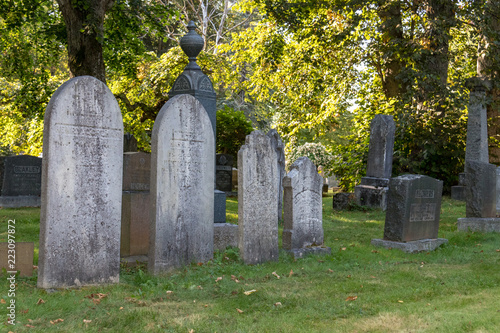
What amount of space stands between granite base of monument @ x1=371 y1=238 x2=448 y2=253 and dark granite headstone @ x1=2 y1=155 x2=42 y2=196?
945cm

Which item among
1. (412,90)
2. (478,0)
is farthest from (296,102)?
(478,0)

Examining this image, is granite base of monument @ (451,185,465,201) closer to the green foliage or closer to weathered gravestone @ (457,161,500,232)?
weathered gravestone @ (457,161,500,232)

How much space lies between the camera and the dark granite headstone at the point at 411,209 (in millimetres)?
8547

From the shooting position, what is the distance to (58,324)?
441cm

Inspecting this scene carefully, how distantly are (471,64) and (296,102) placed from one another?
26.0 ft

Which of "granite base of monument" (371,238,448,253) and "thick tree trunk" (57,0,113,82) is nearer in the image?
"granite base of monument" (371,238,448,253)

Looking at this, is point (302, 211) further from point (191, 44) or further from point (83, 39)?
point (83, 39)

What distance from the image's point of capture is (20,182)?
1372 centimetres

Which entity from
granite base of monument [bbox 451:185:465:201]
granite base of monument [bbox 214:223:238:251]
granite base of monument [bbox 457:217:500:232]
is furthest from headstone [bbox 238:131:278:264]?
granite base of monument [bbox 451:185:465:201]

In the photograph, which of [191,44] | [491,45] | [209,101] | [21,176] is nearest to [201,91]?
[209,101]

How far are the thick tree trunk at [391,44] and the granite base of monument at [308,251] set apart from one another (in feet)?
26.8

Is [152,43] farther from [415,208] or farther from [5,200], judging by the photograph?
[415,208]

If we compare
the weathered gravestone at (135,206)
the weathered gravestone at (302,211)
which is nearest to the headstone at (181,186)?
the weathered gravestone at (135,206)

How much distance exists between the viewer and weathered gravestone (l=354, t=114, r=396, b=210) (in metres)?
14.9
